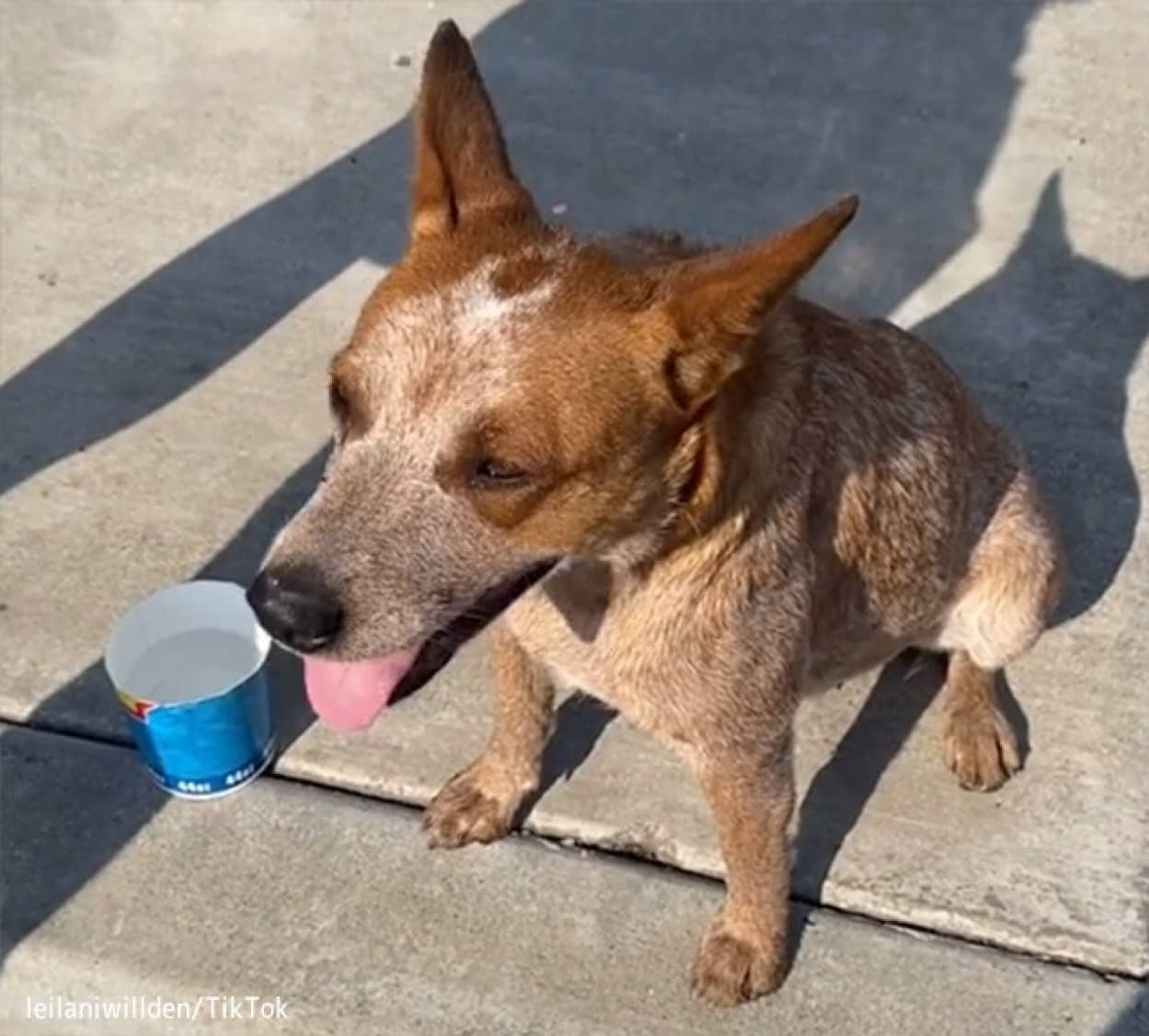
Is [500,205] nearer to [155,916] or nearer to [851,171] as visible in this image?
[155,916]

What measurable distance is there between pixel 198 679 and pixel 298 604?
3.76 ft

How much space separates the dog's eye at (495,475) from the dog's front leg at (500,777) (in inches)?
39.5

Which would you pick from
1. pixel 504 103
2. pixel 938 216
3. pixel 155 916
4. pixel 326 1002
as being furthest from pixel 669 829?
pixel 504 103

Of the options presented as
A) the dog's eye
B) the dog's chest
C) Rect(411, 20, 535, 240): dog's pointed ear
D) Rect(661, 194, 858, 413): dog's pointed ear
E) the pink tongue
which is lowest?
the dog's chest

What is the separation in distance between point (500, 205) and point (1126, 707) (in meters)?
1.88

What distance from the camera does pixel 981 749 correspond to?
13.3 ft

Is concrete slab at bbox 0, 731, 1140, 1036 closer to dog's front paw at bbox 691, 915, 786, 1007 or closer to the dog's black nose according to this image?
dog's front paw at bbox 691, 915, 786, 1007

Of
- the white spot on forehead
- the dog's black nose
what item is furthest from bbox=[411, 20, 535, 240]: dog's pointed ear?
the dog's black nose

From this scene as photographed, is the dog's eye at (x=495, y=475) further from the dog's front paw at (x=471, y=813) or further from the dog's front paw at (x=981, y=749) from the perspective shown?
the dog's front paw at (x=981, y=749)

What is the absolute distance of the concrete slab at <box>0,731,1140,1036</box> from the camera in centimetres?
374

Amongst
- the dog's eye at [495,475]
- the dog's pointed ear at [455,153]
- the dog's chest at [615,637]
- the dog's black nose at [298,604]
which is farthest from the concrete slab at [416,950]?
the dog's pointed ear at [455,153]

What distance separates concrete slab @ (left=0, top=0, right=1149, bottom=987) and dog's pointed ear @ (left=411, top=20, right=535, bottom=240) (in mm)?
1399

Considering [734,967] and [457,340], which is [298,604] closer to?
[457,340]

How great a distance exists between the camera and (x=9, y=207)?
17.7 ft
